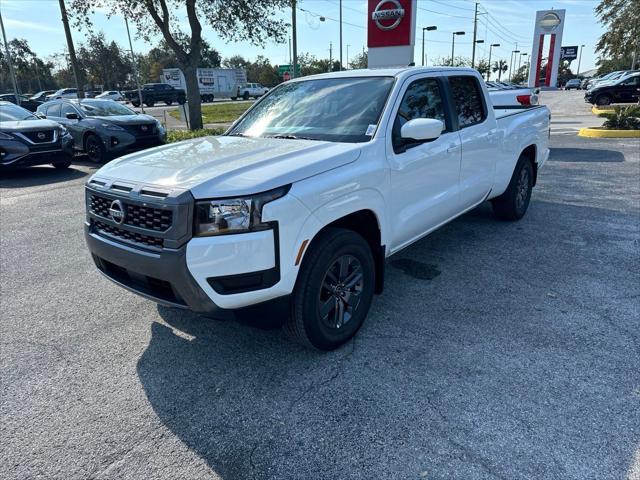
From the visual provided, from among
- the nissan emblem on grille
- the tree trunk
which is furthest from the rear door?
the tree trunk

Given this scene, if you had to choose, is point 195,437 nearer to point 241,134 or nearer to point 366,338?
point 366,338

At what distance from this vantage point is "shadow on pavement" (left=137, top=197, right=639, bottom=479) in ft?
7.59

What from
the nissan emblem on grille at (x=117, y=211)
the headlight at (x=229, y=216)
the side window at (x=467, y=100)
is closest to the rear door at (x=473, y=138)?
the side window at (x=467, y=100)

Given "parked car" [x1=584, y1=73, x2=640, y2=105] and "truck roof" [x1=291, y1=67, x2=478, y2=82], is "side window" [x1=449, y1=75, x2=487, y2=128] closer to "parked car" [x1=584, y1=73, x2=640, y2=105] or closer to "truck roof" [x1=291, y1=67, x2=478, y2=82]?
"truck roof" [x1=291, y1=67, x2=478, y2=82]

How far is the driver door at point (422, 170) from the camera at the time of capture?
11.6 ft

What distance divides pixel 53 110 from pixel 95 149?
2479mm

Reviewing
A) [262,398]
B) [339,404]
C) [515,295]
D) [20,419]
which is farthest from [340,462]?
[515,295]

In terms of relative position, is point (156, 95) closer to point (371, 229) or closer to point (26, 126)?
point (26, 126)

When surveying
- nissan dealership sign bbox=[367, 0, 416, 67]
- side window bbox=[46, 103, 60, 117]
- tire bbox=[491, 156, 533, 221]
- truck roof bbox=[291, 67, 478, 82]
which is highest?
nissan dealership sign bbox=[367, 0, 416, 67]

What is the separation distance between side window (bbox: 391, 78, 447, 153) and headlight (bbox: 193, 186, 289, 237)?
4.58 ft

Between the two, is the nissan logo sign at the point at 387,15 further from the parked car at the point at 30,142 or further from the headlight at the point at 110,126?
the parked car at the point at 30,142

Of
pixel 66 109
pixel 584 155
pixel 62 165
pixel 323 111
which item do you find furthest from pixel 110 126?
pixel 584 155

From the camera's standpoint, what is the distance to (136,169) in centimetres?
306

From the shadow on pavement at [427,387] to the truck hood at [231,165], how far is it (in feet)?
2.56
